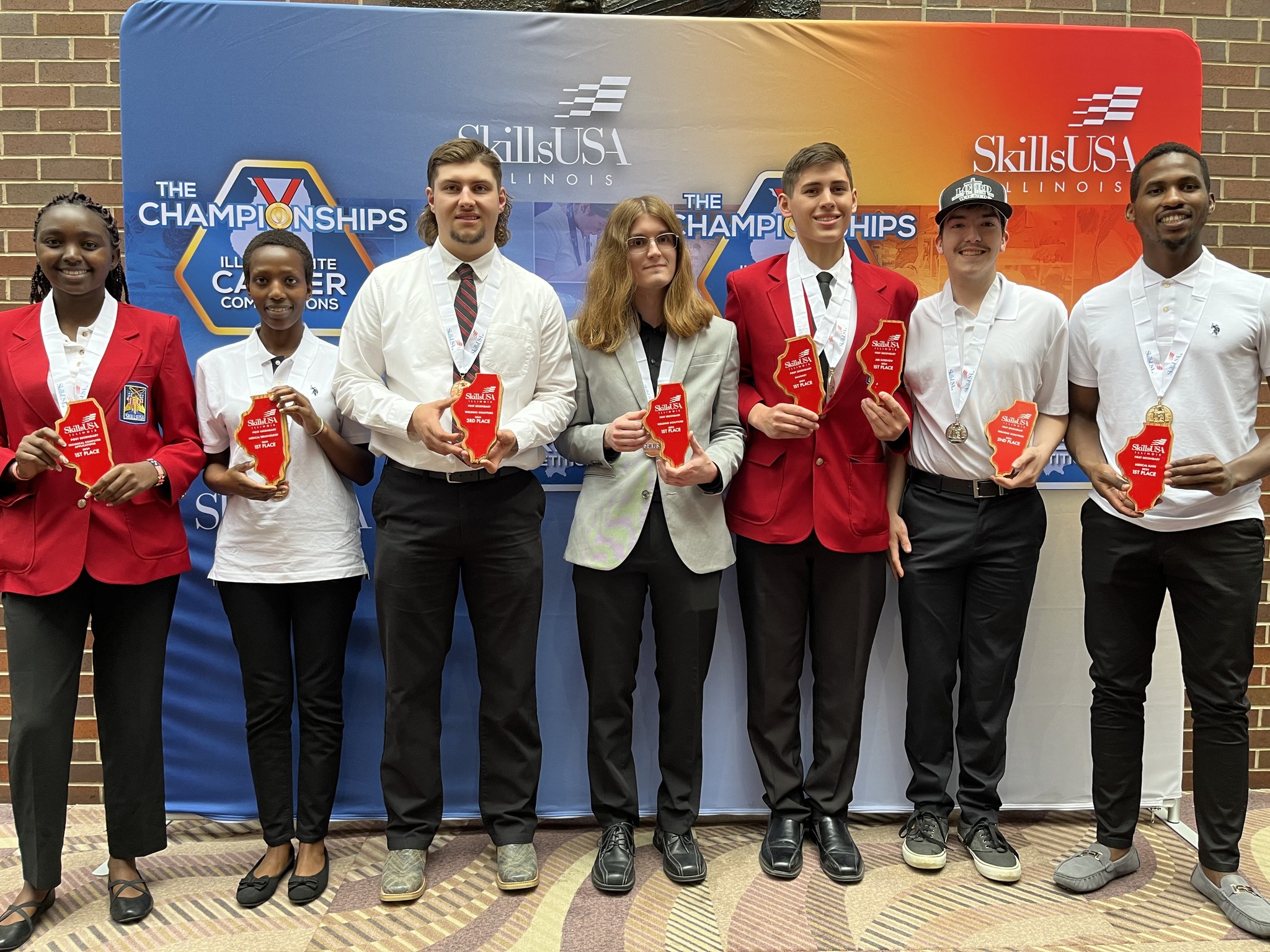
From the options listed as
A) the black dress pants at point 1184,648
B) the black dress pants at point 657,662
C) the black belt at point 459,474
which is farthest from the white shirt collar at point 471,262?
the black dress pants at point 1184,648

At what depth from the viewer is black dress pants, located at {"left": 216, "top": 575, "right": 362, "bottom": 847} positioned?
2855 millimetres

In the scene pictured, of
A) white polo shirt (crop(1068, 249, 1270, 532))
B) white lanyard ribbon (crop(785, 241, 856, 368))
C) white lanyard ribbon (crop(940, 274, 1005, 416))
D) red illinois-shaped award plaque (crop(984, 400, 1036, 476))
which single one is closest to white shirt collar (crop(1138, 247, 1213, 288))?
white polo shirt (crop(1068, 249, 1270, 532))

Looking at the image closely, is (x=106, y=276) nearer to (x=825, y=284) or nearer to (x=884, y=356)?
(x=825, y=284)

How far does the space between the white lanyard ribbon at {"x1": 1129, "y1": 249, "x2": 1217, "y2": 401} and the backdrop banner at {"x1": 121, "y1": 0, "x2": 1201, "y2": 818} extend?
0.66 m

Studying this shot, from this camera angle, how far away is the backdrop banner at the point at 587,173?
3.23 metres

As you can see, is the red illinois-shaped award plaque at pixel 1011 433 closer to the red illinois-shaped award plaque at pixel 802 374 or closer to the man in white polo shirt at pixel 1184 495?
the man in white polo shirt at pixel 1184 495

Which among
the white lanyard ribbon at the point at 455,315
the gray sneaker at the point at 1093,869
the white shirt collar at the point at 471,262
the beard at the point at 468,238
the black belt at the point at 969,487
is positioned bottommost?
the gray sneaker at the point at 1093,869

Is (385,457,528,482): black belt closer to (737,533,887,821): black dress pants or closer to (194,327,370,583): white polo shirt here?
(194,327,370,583): white polo shirt

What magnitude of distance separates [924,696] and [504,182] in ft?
7.61

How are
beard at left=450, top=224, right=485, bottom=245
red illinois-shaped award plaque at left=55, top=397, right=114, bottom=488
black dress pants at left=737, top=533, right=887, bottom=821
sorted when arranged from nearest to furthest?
red illinois-shaped award plaque at left=55, top=397, right=114, bottom=488 → beard at left=450, top=224, right=485, bottom=245 → black dress pants at left=737, top=533, right=887, bottom=821

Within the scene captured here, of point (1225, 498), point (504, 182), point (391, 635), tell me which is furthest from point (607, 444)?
point (1225, 498)

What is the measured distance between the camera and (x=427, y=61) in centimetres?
325

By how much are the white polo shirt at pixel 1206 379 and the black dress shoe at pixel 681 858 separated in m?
1.72

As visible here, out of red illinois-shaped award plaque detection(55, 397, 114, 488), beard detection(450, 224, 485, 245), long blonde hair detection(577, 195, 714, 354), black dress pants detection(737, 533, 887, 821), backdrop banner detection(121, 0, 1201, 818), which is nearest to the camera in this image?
red illinois-shaped award plaque detection(55, 397, 114, 488)
